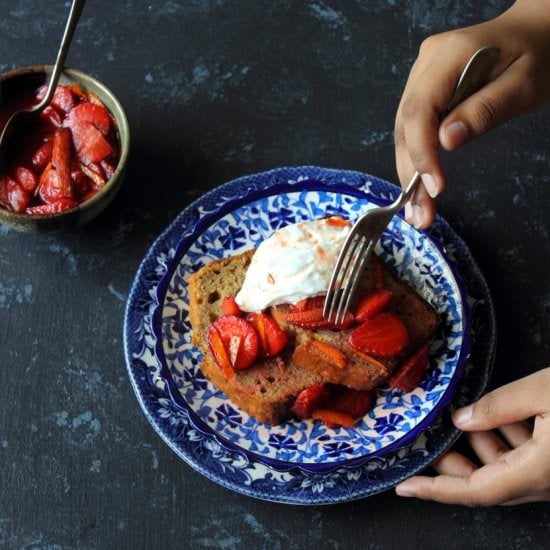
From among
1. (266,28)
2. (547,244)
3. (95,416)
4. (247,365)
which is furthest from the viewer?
(266,28)

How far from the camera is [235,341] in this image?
246cm

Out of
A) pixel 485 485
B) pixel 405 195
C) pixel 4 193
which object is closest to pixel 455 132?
pixel 405 195

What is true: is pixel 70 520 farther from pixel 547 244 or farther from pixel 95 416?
pixel 547 244

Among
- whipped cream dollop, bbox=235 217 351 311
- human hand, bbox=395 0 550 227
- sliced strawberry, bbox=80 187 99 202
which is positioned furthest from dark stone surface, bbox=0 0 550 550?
whipped cream dollop, bbox=235 217 351 311

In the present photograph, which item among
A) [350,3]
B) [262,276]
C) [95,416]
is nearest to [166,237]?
[262,276]

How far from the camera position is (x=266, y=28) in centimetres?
329

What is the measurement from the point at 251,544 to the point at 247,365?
592mm

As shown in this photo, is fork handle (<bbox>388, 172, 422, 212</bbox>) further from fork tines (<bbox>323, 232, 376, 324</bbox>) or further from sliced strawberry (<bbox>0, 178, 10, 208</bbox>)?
sliced strawberry (<bbox>0, 178, 10, 208</bbox>)

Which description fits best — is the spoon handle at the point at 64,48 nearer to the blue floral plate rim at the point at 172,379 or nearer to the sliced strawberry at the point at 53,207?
the sliced strawberry at the point at 53,207

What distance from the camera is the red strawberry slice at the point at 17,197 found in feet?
8.75

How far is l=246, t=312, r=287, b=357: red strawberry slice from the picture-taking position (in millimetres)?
2461

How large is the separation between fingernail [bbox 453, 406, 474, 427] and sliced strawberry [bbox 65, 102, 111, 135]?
159 cm

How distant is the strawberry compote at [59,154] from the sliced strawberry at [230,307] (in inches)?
24.9

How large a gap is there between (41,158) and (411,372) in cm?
151
